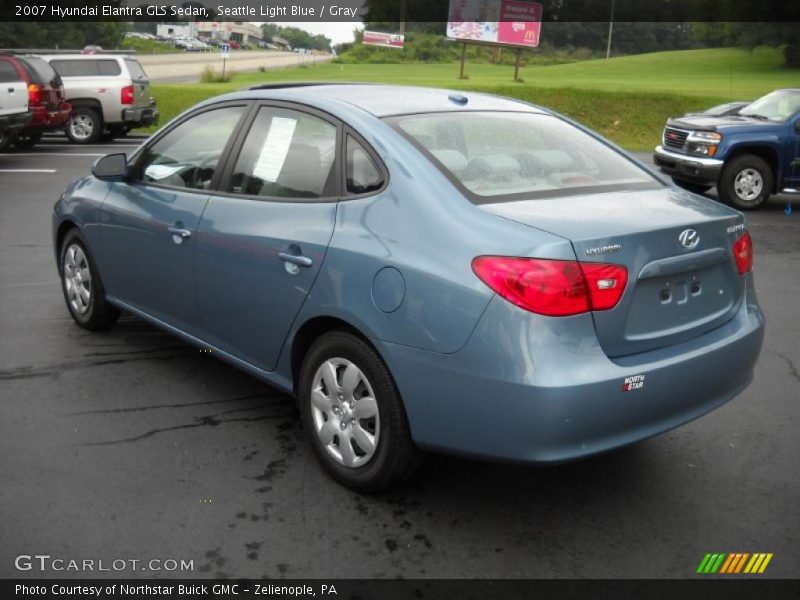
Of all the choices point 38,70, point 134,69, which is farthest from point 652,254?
point 134,69

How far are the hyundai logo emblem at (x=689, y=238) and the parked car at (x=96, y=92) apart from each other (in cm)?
1863

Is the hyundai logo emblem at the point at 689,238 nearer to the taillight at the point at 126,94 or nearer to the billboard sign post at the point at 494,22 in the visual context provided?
the taillight at the point at 126,94

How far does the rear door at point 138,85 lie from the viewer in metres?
20.4

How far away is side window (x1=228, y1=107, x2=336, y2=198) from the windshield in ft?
34.6

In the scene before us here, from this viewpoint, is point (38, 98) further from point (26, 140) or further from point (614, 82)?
point (614, 82)

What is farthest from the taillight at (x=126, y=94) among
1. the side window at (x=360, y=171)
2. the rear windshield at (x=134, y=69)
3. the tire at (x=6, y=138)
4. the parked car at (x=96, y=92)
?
the side window at (x=360, y=171)

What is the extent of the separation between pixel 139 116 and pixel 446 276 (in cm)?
1880

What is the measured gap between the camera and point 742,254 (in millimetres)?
3809

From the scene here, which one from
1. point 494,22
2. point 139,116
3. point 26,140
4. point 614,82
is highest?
point 494,22

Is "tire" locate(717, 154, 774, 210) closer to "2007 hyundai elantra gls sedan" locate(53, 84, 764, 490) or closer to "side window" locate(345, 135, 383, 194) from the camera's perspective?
"2007 hyundai elantra gls sedan" locate(53, 84, 764, 490)

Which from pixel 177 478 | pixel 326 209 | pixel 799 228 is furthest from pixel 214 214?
pixel 799 228

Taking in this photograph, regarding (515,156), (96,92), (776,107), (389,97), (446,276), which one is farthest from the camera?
(96,92)

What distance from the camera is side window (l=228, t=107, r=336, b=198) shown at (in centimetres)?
396
